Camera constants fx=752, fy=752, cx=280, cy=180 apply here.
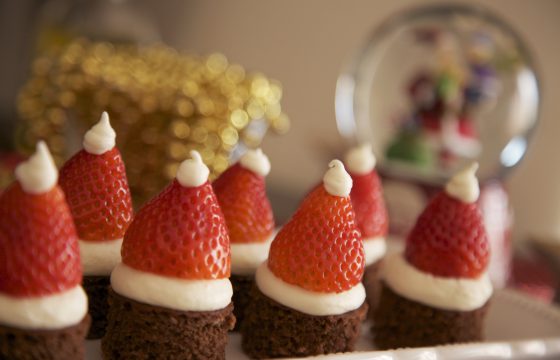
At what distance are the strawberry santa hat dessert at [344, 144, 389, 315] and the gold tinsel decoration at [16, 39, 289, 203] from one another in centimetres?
52

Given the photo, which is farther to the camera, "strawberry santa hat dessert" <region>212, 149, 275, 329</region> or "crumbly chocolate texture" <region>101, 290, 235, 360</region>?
"strawberry santa hat dessert" <region>212, 149, 275, 329</region>

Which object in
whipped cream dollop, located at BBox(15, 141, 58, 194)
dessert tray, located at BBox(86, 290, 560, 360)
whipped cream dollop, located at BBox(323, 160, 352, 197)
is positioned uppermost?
whipped cream dollop, located at BBox(15, 141, 58, 194)

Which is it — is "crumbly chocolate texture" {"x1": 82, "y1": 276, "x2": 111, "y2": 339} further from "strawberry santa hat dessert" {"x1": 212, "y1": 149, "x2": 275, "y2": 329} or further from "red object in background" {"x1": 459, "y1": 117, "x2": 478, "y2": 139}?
"red object in background" {"x1": 459, "y1": 117, "x2": 478, "y2": 139}

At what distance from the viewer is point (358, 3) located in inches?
112

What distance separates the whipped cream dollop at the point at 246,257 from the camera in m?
1.14

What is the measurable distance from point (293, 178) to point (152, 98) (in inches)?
55.1

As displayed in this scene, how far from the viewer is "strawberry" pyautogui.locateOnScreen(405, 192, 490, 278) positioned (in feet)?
3.85

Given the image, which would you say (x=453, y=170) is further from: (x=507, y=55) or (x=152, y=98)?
(x=152, y=98)

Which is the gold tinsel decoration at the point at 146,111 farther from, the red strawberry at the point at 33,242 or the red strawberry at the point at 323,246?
the red strawberry at the point at 33,242

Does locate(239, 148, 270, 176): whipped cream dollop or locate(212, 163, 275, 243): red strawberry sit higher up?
locate(239, 148, 270, 176): whipped cream dollop

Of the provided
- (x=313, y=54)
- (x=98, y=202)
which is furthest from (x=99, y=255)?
(x=313, y=54)

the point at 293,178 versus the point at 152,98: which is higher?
the point at 152,98

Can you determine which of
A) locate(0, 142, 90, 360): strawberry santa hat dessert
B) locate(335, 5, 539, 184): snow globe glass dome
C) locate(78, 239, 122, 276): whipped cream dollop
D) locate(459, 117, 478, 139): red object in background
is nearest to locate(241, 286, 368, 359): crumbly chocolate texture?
locate(78, 239, 122, 276): whipped cream dollop

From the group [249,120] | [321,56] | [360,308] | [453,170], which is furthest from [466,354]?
[321,56]
